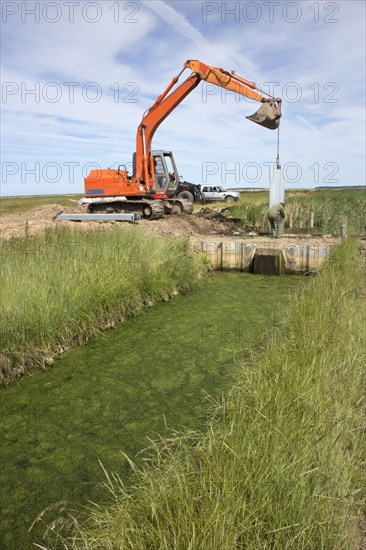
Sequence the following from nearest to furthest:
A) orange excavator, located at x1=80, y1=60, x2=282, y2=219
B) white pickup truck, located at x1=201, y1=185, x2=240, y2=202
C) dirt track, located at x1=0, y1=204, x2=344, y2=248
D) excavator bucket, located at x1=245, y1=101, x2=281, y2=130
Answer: excavator bucket, located at x1=245, y1=101, x2=281, y2=130, dirt track, located at x1=0, y1=204, x2=344, y2=248, orange excavator, located at x1=80, y1=60, x2=282, y2=219, white pickup truck, located at x1=201, y1=185, x2=240, y2=202

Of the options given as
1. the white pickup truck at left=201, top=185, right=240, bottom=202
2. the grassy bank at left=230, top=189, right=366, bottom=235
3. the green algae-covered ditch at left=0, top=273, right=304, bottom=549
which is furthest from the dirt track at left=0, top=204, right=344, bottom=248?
the white pickup truck at left=201, top=185, right=240, bottom=202

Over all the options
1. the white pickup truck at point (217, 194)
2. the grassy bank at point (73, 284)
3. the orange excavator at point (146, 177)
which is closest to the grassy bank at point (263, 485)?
the grassy bank at point (73, 284)

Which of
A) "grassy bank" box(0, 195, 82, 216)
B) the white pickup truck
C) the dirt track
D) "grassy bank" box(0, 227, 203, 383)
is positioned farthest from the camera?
the white pickup truck

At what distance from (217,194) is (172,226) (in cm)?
1674

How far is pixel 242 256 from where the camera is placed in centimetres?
991

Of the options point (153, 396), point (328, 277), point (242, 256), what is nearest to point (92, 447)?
point (153, 396)

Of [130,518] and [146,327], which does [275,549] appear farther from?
[146,327]

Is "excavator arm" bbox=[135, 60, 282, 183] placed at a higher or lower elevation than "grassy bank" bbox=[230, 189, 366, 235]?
higher

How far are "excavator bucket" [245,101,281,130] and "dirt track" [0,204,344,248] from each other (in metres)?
2.91

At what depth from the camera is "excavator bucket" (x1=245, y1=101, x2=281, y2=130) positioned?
10023 millimetres

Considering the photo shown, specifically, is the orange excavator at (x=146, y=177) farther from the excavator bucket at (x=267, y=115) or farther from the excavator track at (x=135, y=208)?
the excavator bucket at (x=267, y=115)

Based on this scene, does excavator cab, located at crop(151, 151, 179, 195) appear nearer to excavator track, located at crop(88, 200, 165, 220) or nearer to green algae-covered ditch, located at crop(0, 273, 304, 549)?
excavator track, located at crop(88, 200, 165, 220)

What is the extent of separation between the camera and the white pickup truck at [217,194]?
28.7m

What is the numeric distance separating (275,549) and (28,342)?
333 centimetres
